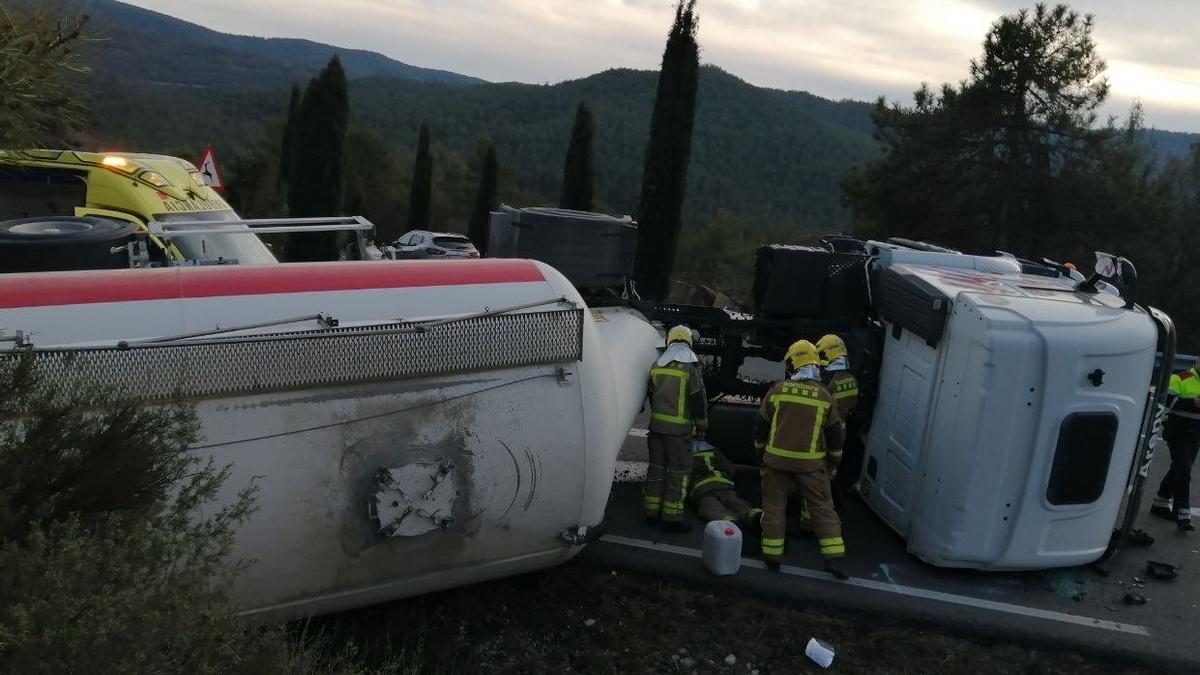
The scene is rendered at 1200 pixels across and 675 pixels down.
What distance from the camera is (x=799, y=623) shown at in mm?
5352

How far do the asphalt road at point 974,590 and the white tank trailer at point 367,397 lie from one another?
0.95 m

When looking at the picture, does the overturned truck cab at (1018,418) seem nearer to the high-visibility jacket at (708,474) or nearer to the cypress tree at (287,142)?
the high-visibility jacket at (708,474)

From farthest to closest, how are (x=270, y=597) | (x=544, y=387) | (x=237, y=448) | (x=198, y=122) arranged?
(x=198, y=122) < (x=544, y=387) < (x=270, y=597) < (x=237, y=448)

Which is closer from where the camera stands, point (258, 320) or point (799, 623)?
point (258, 320)

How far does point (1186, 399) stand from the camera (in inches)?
287

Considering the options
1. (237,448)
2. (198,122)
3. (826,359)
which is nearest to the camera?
(237,448)

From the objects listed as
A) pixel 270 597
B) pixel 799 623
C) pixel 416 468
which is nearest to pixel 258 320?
pixel 416 468

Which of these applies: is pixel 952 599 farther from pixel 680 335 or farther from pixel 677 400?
pixel 680 335

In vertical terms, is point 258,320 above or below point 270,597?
above

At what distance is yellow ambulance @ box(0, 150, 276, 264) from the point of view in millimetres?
7559

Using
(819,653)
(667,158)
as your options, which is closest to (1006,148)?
(667,158)

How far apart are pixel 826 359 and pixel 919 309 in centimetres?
79

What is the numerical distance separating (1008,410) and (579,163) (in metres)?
25.2

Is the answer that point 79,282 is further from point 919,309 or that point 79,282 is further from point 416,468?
point 919,309
